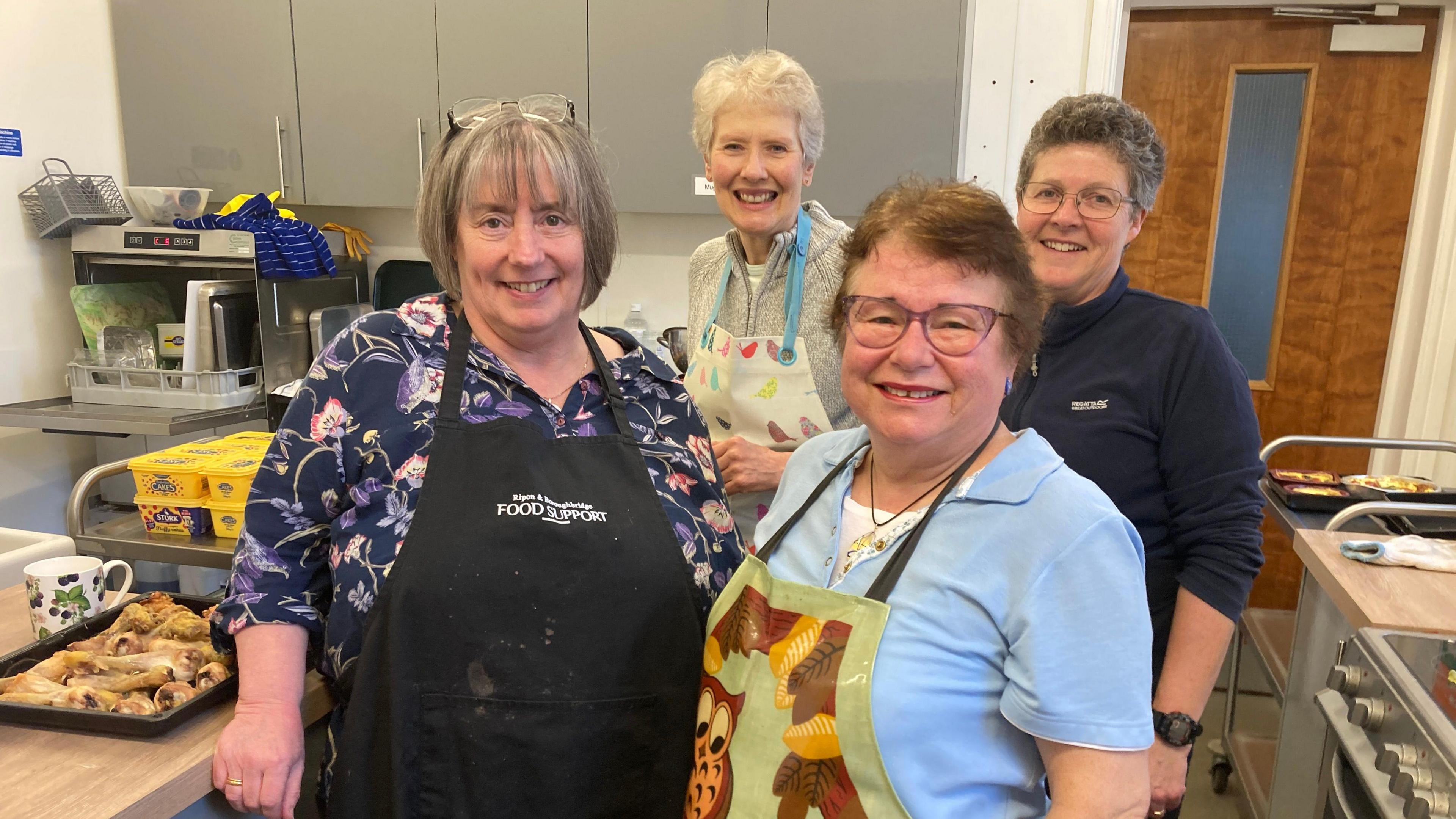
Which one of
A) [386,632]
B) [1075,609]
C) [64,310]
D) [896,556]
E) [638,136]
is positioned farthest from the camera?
[64,310]

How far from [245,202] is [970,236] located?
2610 millimetres

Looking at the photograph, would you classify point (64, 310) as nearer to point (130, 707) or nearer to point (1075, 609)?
point (130, 707)

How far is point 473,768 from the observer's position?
97 centimetres

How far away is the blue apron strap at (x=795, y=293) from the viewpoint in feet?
4.72

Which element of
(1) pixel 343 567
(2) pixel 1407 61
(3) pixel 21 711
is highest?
(2) pixel 1407 61

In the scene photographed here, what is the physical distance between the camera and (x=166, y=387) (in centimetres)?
271

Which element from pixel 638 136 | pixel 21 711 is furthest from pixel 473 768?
pixel 638 136

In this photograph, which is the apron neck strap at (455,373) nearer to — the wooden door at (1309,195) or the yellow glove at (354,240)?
the wooden door at (1309,195)

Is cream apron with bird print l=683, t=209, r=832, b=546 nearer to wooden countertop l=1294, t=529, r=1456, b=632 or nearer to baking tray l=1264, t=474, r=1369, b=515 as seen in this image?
wooden countertop l=1294, t=529, r=1456, b=632

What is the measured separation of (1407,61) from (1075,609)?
263cm

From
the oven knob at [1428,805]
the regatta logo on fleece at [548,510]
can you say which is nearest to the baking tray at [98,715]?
the regatta logo on fleece at [548,510]

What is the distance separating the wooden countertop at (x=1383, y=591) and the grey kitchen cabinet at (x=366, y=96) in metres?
2.57

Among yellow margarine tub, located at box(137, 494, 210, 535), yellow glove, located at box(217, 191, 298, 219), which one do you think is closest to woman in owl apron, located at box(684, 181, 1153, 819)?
yellow margarine tub, located at box(137, 494, 210, 535)

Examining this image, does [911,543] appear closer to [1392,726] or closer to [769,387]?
[769,387]
